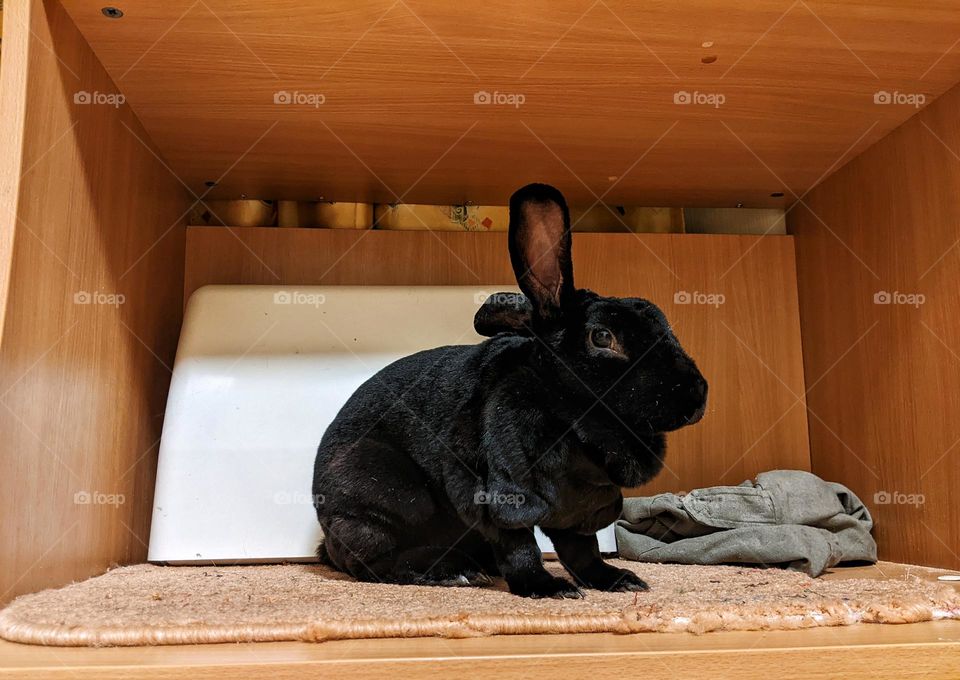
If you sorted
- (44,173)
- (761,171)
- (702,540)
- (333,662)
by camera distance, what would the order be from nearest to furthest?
(333,662), (44,173), (702,540), (761,171)

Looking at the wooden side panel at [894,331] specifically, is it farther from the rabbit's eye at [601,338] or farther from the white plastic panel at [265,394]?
the rabbit's eye at [601,338]

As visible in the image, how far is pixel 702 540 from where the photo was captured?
1.12 meters

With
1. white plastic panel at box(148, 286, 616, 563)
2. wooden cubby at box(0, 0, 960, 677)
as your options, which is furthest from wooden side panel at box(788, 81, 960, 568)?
white plastic panel at box(148, 286, 616, 563)

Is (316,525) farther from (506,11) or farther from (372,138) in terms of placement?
(506,11)

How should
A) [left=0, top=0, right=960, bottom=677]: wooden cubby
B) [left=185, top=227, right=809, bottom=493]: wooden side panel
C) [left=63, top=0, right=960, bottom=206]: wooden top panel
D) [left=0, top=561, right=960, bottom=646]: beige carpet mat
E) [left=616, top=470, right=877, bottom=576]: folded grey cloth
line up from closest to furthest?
1. [left=0, top=561, right=960, bottom=646]: beige carpet mat
2. [left=0, top=0, right=960, bottom=677]: wooden cubby
3. [left=63, top=0, right=960, bottom=206]: wooden top panel
4. [left=616, top=470, right=877, bottom=576]: folded grey cloth
5. [left=185, top=227, right=809, bottom=493]: wooden side panel

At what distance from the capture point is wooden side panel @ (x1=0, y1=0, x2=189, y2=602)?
2.54 ft

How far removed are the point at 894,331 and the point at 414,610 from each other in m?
0.87

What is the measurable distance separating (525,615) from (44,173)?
658mm

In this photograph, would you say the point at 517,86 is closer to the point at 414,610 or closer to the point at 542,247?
Result: the point at 542,247

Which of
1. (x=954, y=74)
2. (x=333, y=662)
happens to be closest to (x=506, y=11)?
(x=954, y=74)

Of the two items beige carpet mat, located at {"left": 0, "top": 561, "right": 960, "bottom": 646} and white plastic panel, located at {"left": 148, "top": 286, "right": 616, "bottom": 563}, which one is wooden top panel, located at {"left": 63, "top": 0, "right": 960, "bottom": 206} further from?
beige carpet mat, located at {"left": 0, "top": 561, "right": 960, "bottom": 646}

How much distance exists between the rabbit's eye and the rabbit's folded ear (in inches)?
3.0

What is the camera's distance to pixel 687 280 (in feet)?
4.77

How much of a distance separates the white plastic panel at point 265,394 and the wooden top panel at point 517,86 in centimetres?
22
